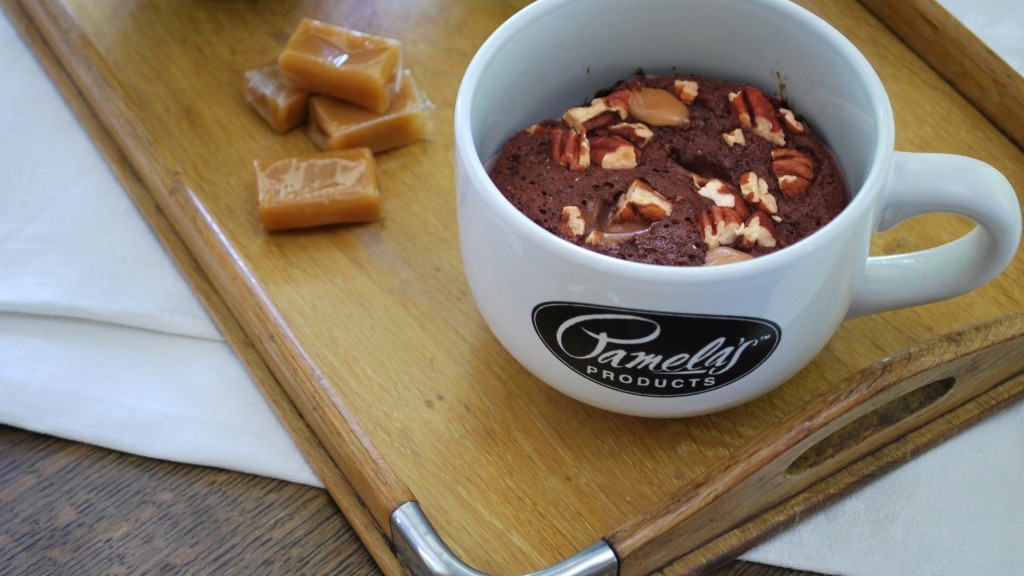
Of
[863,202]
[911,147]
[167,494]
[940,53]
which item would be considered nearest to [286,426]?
[167,494]

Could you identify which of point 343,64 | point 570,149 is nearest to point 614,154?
point 570,149

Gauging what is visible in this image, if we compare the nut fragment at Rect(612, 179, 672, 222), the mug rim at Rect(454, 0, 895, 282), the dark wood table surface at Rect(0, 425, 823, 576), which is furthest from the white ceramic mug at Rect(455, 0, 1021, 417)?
the dark wood table surface at Rect(0, 425, 823, 576)

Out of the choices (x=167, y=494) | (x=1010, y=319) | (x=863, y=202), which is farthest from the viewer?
(x=167, y=494)

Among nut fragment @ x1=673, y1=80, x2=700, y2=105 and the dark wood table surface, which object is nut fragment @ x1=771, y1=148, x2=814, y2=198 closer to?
nut fragment @ x1=673, y1=80, x2=700, y2=105

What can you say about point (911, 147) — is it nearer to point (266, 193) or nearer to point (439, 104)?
point (439, 104)

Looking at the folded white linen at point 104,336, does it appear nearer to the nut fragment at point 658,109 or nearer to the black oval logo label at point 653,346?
the black oval logo label at point 653,346

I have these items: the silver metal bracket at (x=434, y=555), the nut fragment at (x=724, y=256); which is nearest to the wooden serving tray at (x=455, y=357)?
the silver metal bracket at (x=434, y=555)
